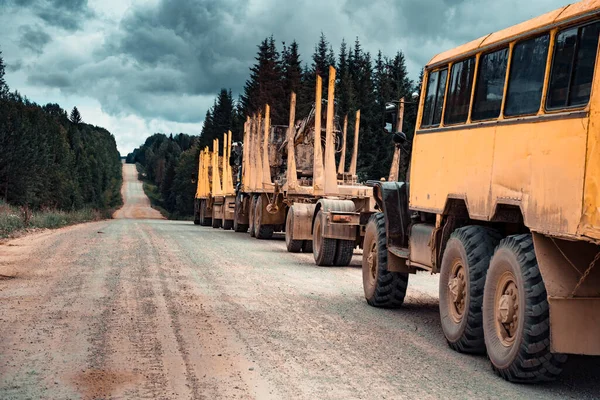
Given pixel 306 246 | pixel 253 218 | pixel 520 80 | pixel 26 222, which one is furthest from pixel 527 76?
pixel 26 222

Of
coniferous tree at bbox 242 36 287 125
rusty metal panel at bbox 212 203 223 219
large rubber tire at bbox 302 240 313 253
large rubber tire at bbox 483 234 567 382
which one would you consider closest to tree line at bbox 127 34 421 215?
coniferous tree at bbox 242 36 287 125

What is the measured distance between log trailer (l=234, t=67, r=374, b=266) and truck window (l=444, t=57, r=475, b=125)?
742 centimetres

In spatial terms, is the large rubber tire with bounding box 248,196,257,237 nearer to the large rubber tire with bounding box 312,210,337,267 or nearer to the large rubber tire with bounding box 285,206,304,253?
the large rubber tire with bounding box 285,206,304,253

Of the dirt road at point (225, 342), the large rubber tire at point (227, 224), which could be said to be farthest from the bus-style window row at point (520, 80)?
the large rubber tire at point (227, 224)

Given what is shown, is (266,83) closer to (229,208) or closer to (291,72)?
(291,72)

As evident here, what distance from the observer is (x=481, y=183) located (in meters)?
7.65

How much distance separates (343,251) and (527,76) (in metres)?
10.8

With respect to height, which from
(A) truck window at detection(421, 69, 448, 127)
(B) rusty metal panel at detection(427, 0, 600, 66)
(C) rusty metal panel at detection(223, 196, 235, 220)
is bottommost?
(C) rusty metal panel at detection(223, 196, 235, 220)

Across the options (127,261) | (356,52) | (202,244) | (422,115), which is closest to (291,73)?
(356,52)

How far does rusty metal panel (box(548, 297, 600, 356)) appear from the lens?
622 centimetres

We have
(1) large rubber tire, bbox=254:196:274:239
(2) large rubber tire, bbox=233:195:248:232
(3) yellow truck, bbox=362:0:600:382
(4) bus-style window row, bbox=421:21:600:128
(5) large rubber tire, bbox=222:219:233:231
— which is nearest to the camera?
(3) yellow truck, bbox=362:0:600:382

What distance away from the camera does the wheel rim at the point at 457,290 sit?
26.6ft

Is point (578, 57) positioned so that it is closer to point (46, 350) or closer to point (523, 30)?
Result: point (523, 30)

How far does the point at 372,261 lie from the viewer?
443 inches
